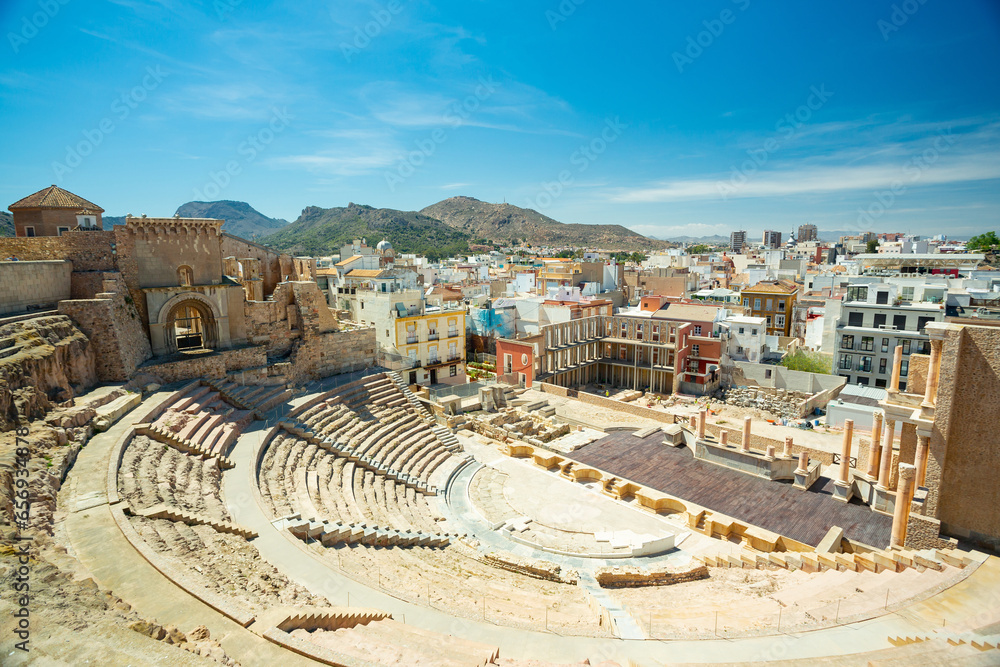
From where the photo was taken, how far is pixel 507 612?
1167 cm

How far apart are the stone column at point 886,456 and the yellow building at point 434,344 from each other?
26862mm

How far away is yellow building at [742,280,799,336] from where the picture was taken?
180 ft

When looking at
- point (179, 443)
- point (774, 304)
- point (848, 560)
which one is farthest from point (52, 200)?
point (774, 304)

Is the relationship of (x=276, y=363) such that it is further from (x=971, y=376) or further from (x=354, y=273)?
(x=354, y=273)

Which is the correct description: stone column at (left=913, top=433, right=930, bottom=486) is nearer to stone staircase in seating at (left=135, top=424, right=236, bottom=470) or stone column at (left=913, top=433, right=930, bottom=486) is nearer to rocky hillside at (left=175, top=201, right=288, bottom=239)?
stone staircase in seating at (left=135, top=424, right=236, bottom=470)

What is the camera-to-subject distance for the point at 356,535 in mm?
14281

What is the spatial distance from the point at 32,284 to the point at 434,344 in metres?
24.2

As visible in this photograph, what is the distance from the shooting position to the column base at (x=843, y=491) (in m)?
20.6

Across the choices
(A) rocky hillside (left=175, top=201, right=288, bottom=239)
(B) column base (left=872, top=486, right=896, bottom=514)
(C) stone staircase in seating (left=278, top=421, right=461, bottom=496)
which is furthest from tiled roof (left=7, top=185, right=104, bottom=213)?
(A) rocky hillside (left=175, top=201, right=288, bottom=239)

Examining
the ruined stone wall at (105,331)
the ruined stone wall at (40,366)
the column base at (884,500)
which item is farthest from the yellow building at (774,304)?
the ruined stone wall at (40,366)

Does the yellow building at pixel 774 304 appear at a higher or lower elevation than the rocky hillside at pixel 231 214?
lower

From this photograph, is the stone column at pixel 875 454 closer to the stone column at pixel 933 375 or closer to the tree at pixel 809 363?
the stone column at pixel 933 375

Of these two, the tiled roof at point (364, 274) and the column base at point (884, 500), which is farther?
the tiled roof at point (364, 274)

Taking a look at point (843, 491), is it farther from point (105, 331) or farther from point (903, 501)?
point (105, 331)
